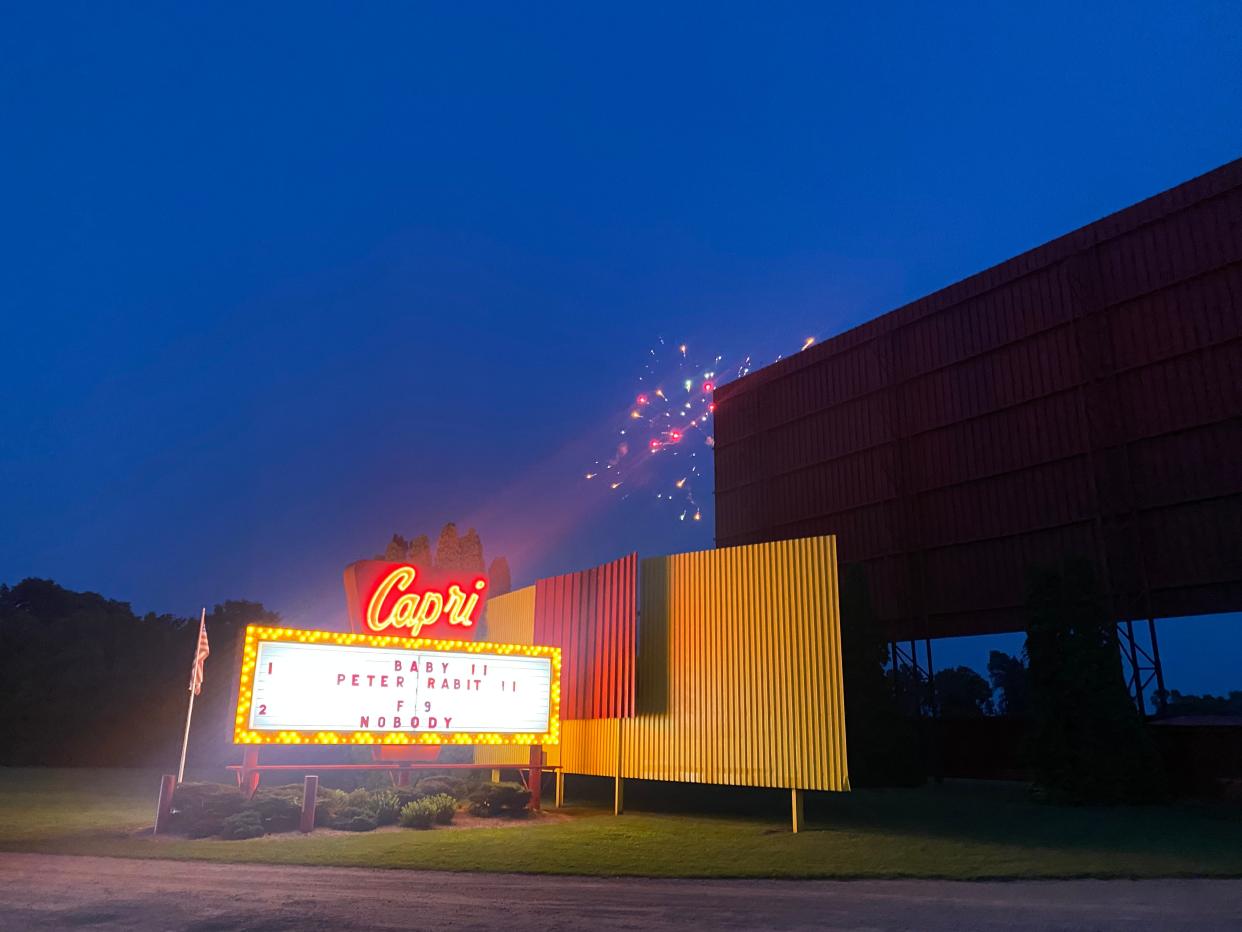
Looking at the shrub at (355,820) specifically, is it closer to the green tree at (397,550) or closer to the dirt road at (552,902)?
the dirt road at (552,902)

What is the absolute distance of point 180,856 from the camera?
13.1m

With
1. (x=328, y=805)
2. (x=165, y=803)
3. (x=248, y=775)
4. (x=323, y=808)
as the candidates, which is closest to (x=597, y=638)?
(x=328, y=805)

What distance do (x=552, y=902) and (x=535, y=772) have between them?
34.2 feet

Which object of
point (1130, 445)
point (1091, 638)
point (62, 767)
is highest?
point (1130, 445)

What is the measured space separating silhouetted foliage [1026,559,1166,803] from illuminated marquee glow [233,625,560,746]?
13.9 metres

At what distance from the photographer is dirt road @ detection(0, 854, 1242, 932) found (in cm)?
878

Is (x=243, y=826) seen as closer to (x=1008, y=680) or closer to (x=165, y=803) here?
(x=165, y=803)

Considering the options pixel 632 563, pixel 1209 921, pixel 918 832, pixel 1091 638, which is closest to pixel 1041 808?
pixel 1091 638

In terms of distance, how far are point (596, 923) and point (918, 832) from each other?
9770 millimetres

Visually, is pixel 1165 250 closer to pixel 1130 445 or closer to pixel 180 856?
pixel 1130 445

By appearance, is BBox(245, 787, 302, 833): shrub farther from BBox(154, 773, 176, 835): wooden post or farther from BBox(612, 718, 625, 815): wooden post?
BBox(612, 718, 625, 815): wooden post

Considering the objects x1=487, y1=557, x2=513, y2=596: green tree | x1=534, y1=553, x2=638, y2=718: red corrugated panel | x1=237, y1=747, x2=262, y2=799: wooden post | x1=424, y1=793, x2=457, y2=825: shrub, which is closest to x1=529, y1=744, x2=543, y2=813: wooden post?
x1=534, y1=553, x2=638, y2=718: red corrugated panel

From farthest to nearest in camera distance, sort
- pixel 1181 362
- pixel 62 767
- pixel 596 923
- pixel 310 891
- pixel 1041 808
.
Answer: pixel 62 767
pixel 1181 362
pixel 1041 808
pixel 310 891
pixel 596 923

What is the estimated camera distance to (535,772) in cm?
2005
